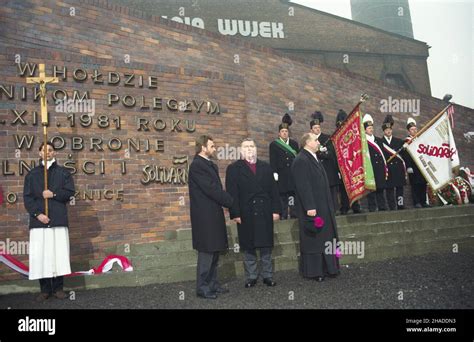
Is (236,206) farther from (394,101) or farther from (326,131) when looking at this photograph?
(394,101)

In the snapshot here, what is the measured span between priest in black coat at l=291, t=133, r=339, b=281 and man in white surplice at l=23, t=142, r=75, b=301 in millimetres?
2929

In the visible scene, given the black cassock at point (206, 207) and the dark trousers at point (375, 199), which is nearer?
the black cassock at point (206, 207)

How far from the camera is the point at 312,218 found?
5562 millimetres

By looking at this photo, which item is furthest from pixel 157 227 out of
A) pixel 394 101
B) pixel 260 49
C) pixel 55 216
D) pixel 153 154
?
pixel 394 101

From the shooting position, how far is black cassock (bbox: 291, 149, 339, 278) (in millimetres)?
5562

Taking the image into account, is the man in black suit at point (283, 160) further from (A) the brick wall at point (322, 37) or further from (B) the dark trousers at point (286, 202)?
(A) the brick wall at point (322, 37)

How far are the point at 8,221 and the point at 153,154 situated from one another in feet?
7.82

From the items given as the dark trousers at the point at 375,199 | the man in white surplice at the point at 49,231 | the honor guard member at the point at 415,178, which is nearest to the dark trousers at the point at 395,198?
the dark trousers at the point at 375,199

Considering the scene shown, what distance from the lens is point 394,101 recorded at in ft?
41.1

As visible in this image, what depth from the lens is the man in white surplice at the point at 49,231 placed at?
5227 mm

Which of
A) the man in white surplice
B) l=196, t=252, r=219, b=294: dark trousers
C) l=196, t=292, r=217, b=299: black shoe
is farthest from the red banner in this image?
the man in white surplice

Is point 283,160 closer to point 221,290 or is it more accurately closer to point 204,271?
point 221,290

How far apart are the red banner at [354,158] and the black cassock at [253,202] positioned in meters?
1.89

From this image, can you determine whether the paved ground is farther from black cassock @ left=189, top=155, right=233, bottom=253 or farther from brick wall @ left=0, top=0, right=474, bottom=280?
brick wall @ left=0, top=0, right=474, bottom=280
